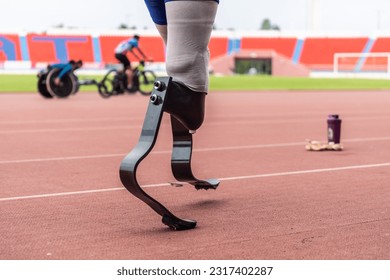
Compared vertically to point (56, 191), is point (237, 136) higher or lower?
lower

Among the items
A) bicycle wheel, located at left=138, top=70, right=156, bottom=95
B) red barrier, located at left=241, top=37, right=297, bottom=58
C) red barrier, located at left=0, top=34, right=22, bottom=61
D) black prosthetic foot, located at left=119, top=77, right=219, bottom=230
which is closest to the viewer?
→ black prosthetic foot, located at left=119, top=77, right=219, bottom=230

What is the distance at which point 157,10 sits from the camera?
16.6 feet

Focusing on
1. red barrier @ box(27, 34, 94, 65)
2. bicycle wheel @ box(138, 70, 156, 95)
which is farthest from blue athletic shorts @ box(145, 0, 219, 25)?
red barrier @ box(27, 34, 94, 65)

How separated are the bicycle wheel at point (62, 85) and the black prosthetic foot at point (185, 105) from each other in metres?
20.3

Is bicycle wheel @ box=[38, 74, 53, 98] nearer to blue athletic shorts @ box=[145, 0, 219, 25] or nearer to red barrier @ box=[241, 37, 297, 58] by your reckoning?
blue athletic shorts @ box=[145, 0, 219, 25]

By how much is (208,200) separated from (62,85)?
2002 centimetres

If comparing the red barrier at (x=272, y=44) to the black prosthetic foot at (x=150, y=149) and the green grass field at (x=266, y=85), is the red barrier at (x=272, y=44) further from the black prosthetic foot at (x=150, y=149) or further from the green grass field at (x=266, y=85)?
Result: the black prosthetic foot at (x=150, y=149)

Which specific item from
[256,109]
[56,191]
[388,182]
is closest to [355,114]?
[256,109]

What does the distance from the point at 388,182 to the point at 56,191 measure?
2.74m

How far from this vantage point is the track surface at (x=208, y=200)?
4180mm

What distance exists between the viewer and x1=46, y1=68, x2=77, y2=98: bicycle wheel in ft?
81.3

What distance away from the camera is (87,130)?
42.5 feet

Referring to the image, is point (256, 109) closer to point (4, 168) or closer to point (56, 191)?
point (4, 168)

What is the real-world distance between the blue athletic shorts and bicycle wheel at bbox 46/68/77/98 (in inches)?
790
